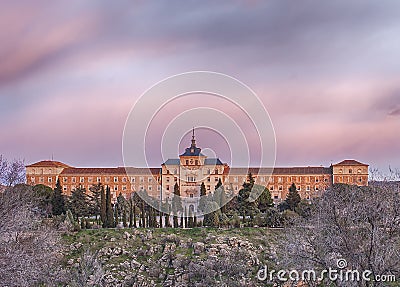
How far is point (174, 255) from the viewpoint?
23.4m

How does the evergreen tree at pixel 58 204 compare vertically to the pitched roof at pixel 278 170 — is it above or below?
below

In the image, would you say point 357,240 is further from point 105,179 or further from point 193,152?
point 105,179

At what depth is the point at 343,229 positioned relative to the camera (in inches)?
446

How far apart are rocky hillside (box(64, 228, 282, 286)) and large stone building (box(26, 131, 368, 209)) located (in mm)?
33790

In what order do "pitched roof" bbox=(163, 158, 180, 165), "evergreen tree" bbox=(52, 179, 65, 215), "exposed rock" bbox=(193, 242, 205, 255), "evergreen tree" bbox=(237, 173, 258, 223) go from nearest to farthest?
"exposed rock" bbox=(193, 242, 205, 255), "evergreen tree" bbox=(237, 173, 258, 223), "evergreen tree" bbox=(52, 179, 65, 215), "pitched roof" bbox=(163, 158, 180, 165)

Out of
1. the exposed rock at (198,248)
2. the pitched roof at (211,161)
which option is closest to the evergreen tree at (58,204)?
the exposed rock at (198,248)

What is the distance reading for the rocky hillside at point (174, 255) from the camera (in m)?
21.0

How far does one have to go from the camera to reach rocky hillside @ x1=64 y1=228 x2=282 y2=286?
2095 centimetres

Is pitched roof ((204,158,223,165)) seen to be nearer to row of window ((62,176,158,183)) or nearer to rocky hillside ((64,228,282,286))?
row of window ((62,176,158,183))

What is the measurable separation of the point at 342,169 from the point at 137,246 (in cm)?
4088

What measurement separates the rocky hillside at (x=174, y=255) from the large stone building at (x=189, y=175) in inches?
1330

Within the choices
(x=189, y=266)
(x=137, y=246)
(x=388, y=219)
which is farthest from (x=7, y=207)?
(x=137, y=246)

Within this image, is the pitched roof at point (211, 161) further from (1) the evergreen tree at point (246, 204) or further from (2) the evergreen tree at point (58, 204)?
(2) the evergreen tree at point (58, 204)

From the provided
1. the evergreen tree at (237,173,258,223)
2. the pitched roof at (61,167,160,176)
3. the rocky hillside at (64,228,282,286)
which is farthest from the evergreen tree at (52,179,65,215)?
the pitched roof at (61,167,160,176)
